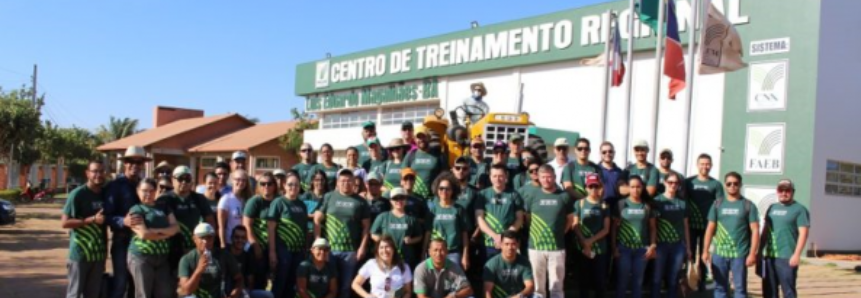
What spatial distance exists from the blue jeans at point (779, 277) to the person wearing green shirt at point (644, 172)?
1.48 m

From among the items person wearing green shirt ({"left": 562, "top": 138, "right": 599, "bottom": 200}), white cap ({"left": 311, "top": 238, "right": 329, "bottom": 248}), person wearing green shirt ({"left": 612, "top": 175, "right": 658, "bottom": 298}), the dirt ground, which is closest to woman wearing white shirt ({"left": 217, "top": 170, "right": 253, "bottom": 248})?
white cap ({"left": 311, "top": 238, "right": 329, "bottom": 248})

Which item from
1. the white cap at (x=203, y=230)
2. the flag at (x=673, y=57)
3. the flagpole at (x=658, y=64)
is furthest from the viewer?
the flag at (x=673, y=57)

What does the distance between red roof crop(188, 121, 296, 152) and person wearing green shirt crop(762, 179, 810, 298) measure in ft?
112

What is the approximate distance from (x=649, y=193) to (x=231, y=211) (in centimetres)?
459

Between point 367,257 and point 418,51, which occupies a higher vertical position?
point 418,51

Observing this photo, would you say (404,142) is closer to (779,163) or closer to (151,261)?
(151,261)

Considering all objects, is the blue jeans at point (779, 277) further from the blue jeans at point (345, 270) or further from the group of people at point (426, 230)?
the blue jeans at point (345, 270)

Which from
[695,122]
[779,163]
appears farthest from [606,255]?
[695,122]

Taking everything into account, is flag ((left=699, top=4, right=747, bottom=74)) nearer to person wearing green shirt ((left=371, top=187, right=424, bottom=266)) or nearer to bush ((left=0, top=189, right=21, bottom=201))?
person wearing green shirt ((left=371, top=187, right=424, bottom=266))

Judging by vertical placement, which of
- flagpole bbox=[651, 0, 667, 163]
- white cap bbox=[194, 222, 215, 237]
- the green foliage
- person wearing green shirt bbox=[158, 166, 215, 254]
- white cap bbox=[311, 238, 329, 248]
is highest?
flagpole bbox=[651, 0, 667, 163]

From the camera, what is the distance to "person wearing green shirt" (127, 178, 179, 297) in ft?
23.8

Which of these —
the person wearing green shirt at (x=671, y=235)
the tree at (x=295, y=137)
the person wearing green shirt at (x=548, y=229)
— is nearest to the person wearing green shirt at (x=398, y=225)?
the person wearing green shirt at (x=548, y=229)

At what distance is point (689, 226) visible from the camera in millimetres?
9352

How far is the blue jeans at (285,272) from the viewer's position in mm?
8109
